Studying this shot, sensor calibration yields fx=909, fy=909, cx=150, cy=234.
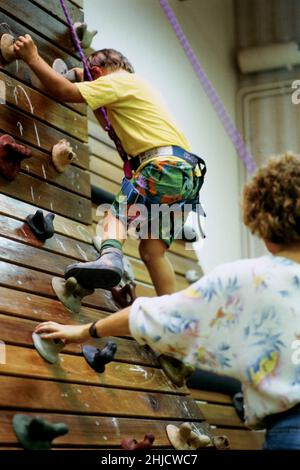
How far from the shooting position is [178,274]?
3.54 metres

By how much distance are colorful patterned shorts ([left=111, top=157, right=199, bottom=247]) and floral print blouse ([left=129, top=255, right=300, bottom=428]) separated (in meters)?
0.98

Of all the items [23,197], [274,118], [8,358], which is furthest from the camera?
[274,118]

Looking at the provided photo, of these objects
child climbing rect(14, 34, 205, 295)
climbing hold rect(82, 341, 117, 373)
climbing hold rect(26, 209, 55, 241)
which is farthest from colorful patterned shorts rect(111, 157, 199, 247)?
climbing hold rect(82, 341, 117, 373)

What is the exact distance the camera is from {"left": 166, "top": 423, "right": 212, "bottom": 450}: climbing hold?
7.27 ft

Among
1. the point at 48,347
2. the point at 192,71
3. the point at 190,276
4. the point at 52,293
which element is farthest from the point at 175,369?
the point at 192,71

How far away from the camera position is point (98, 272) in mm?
2244

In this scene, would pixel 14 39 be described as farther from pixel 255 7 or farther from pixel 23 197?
pixel 255 7

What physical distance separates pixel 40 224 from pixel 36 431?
0.71m

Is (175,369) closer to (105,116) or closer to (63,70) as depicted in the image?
(105,116)

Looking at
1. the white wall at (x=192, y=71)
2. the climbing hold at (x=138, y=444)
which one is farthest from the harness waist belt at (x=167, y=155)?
the white wall at (x=192, y=71)

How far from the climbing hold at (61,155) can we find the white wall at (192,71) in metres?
1.29

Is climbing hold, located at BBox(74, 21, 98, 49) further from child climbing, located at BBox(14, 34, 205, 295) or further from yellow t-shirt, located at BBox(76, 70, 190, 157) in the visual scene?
yellow t-shirt, located at BBox(76, 70, 190, 157)
